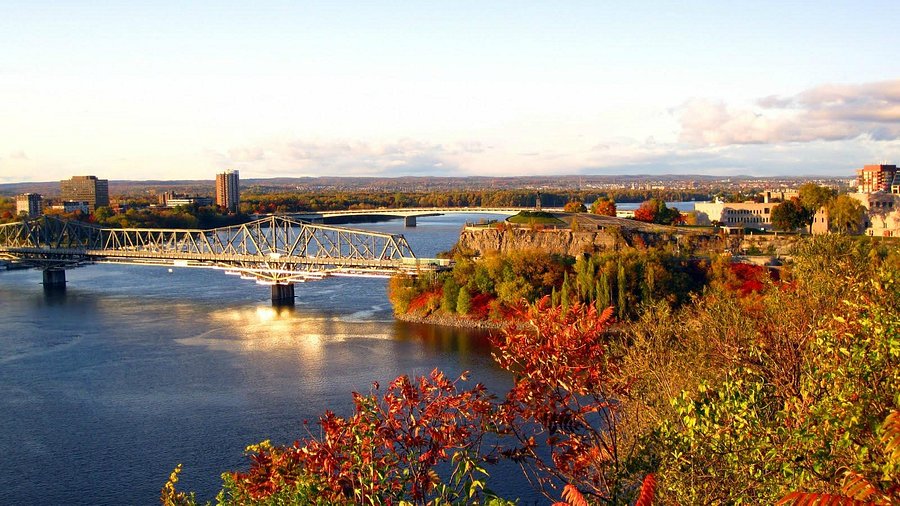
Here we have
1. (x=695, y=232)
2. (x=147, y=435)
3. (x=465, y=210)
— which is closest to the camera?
(x=147, y=435)

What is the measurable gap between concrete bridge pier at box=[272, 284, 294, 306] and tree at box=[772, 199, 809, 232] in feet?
69.3

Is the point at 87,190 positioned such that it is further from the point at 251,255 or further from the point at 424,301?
the point at 424,301

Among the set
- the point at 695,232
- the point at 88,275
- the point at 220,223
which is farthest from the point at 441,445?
the point at 220,223

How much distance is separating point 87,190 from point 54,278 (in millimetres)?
68490

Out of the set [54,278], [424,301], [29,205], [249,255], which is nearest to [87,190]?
[29,205]

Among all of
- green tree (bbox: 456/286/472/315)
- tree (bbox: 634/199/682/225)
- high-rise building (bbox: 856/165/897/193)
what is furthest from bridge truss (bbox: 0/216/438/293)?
high-rise building (bbox: 856/165/897/193)

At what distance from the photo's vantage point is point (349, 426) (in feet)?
17.2

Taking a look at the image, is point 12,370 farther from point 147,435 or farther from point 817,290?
point 817,290

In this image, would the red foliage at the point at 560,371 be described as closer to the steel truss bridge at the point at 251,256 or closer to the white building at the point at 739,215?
the steel truss bridge at the point at 251,256

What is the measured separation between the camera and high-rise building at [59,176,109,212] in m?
102

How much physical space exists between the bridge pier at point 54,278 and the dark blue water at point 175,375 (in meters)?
3.99

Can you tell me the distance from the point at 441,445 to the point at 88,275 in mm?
43374

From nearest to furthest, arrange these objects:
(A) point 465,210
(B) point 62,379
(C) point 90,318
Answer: (B) point 62,379
(C) point 90,318
(A) point 465,210

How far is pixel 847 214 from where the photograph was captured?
119 feet
